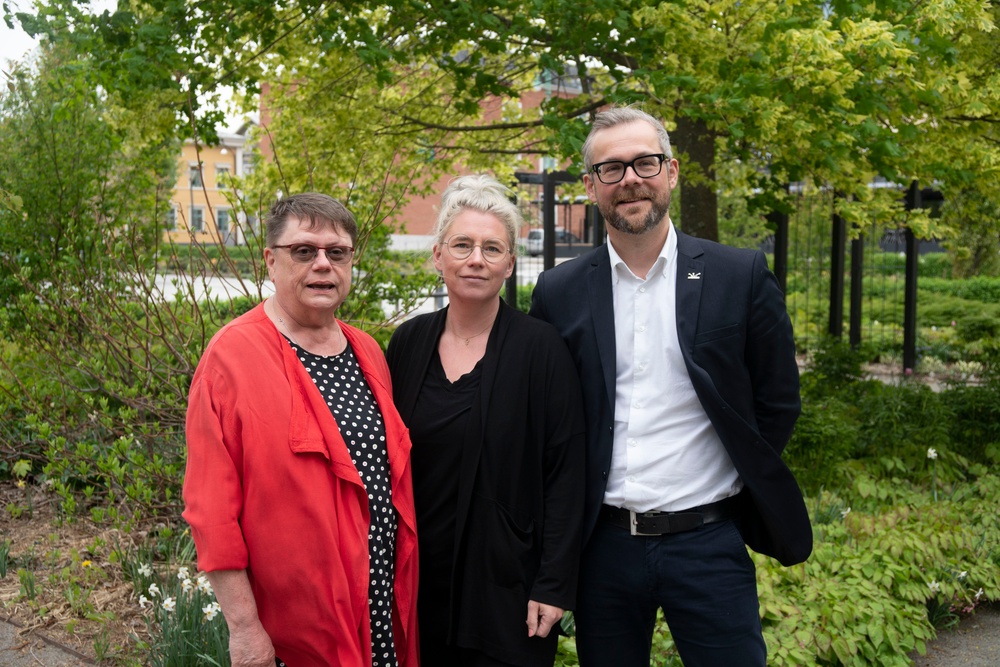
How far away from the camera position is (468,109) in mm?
6820

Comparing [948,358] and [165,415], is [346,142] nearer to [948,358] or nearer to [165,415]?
[165,415]

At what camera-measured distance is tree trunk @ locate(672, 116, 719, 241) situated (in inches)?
271

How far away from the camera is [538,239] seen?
54.1 feet

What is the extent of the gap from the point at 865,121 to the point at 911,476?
2.78 meters

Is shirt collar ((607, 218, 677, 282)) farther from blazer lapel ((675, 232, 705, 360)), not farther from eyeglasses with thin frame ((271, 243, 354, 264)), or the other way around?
eyeglasses with thin frame ((271, 243, 354, 264))

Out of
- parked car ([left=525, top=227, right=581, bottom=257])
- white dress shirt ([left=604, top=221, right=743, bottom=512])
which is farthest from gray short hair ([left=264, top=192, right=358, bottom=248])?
parked car ([left=525, top=227, right=581, bottom=257])

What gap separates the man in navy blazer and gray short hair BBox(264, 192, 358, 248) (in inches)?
29.1

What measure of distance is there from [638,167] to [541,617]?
1.29 meters

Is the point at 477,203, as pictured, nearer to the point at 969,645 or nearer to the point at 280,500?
the point at 280,500

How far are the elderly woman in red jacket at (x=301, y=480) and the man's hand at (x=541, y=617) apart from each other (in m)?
0.33

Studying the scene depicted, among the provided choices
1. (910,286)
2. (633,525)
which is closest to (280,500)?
(633,525)

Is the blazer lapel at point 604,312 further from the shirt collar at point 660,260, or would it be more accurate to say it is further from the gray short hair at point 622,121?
the gray short hair at point 622,121

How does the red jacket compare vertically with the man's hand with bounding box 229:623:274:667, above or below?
above

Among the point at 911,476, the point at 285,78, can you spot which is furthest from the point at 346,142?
the point at 911,476
